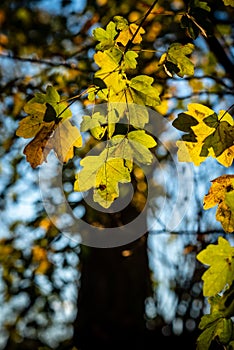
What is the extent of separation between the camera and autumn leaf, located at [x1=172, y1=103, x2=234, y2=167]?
3.42 ft

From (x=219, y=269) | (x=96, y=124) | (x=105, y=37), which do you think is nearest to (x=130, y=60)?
(x=105, y=37)

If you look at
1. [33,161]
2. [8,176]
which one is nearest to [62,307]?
[8,176]

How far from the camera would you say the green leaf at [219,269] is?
92 centimetres

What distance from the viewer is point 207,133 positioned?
1.06 m

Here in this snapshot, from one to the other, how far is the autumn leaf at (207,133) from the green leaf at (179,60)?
0.09 meters

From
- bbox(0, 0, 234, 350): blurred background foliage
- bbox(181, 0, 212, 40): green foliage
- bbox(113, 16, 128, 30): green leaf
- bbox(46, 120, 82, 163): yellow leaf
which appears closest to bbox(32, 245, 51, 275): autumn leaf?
bbox(0, 0, 234, 350): blurred background foliage

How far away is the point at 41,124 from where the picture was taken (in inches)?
41.3

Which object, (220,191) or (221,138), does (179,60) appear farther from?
(220,191)

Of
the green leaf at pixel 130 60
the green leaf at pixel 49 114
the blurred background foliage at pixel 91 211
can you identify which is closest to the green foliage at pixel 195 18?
the green leaf at pixel 130 60

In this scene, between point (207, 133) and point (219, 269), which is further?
point (207, 133)

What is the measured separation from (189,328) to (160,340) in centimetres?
104

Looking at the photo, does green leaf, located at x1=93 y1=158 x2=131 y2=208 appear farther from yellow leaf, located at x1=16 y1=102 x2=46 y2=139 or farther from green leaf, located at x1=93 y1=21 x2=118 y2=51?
green leaf, located at x1=93 y1=21 x2=118 y2=51

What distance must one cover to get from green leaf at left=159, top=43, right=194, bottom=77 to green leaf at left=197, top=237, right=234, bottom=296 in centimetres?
46

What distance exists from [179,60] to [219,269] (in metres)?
0.56
